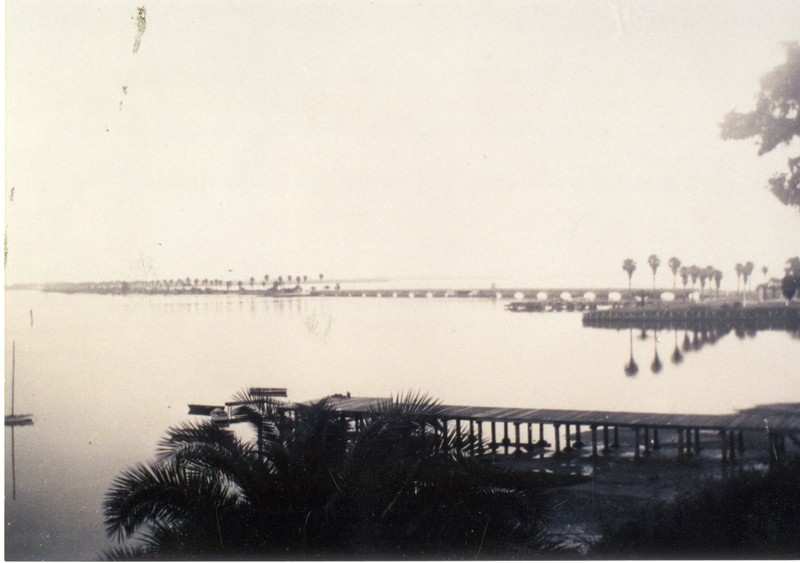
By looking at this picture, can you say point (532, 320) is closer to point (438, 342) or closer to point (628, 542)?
point (438, 342)

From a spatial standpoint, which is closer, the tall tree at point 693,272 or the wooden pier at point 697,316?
the tall tree at point 693,272

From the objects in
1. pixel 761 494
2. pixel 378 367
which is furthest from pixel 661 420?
pixel 378 367

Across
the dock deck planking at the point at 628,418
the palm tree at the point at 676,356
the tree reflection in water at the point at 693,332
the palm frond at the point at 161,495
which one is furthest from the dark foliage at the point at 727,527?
the palm tree at the point at 676,356

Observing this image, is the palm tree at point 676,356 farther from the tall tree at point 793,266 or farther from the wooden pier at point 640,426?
the tall tree at point 793,266

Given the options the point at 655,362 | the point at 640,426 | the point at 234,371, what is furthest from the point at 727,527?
the point at 655,362

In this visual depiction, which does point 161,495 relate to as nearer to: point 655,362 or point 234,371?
point 234,371

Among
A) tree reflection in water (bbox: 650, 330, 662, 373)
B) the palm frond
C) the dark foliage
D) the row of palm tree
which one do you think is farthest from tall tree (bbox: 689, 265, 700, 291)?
the palm frond

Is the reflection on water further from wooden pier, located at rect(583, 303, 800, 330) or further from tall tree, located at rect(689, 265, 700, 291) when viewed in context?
tall tree, located at rect(689, 265, 700, 291)
